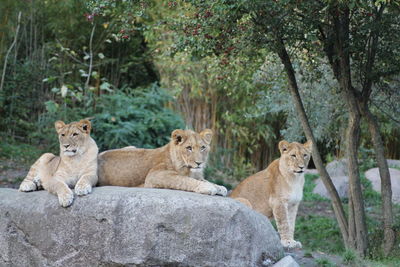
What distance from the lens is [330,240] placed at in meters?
10.4

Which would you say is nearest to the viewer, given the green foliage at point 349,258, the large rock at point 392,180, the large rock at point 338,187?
the green foliage at point 349,258

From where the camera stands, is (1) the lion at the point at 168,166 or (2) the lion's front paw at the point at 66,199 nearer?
(2) the lion's front paw at the point at 66,199

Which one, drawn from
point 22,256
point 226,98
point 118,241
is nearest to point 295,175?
point 118,241

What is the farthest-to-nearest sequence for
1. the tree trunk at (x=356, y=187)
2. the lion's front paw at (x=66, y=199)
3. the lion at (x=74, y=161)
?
the tree trunk at (x=356, y=187), the lion at (x=74, y=161), the lion's front paw at (x=66, y=199)

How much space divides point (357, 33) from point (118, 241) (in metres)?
4.48

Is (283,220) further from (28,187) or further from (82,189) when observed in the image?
(28,187)

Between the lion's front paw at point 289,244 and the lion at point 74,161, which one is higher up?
the lion at point 74,161

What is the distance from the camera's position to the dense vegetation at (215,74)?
26.0 feet

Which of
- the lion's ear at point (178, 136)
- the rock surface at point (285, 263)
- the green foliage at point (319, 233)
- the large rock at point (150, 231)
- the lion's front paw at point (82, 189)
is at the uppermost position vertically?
the lion's ear at point (178, 136)

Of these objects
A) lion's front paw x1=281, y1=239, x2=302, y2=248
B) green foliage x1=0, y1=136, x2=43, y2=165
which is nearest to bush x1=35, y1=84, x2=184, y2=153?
green foliage x1=0, y1=136, x2=43, y2=165

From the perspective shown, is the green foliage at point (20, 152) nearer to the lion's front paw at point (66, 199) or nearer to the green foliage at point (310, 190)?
the green foliage at point (310, 190)

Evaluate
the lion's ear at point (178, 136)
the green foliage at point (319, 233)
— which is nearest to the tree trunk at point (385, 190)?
the green foliage at point (319, 233)

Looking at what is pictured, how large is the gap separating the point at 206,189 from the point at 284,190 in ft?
6.11

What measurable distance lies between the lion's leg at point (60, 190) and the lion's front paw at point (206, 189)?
1.19m
